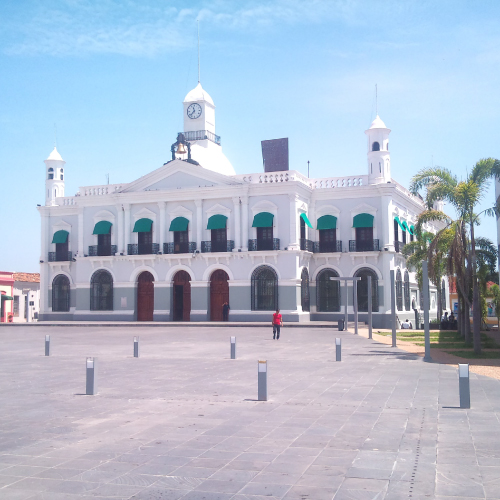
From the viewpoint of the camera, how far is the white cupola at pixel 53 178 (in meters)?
48.2

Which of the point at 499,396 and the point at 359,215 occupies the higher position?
the point at 359,215

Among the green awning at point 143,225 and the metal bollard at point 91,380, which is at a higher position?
the green awning at point 143,225

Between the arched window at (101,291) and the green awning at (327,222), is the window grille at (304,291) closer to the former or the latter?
the green awning at (327,222)

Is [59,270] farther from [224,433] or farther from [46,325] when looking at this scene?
[224,433]

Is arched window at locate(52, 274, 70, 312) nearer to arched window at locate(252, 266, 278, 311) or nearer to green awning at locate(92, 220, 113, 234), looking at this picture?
green awning at locate(92, 220, 113, 234)

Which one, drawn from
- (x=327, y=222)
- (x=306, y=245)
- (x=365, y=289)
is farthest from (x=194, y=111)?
(x=365, y=289)

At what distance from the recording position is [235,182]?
137 ft

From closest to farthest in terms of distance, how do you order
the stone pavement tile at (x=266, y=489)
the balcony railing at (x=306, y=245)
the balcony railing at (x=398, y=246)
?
the stone pavement tile at (x=266, y=489)
the balcony railing at (x=306, y=245)
the balcony railing at (x=398, y=246)

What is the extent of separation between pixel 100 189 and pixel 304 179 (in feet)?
48.8

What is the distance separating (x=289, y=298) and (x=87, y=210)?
16.4 meters

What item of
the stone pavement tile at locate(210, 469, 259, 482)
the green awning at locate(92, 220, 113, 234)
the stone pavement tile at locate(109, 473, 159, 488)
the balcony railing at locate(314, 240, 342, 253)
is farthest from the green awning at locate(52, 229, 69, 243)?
the stone pavement tile at locate(210, 469, 259, 482)

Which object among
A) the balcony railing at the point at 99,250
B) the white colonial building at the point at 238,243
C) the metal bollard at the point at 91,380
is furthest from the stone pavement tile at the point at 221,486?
the balcony railing at the point at 99,250

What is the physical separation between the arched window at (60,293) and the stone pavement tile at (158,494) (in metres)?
43.0

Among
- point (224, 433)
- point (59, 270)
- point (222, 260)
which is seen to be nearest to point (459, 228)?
point (224, 433)
